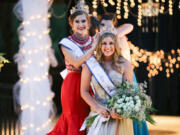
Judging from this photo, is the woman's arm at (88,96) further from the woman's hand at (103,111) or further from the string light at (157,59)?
the string light at (157,59)

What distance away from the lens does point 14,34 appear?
10664mm

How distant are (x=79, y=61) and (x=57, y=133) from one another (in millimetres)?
701

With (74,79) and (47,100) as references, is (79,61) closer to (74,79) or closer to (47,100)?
(74,79)

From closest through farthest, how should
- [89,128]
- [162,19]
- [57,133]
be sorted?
[89,128] → [57,133] → [162,19]

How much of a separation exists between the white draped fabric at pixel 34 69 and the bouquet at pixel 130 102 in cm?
203

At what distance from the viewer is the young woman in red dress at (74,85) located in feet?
13.4

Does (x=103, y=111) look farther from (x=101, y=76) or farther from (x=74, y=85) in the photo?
(x=74, y=85)

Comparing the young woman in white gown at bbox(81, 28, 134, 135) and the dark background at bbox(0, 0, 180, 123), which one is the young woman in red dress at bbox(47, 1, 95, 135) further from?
the dark background at bbox(0, 0, 180, 123)

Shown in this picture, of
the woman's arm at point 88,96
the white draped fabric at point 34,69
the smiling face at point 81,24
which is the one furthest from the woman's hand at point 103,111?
the white draped fabric at point 34,69

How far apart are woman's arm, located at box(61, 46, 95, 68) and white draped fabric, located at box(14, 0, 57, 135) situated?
120 cm

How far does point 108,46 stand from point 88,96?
41 centimetres

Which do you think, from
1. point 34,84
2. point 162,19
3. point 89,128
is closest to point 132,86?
point 89,128

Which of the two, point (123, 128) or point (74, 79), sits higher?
point (74, 79)

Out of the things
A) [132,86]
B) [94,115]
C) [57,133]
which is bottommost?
[57,133]
